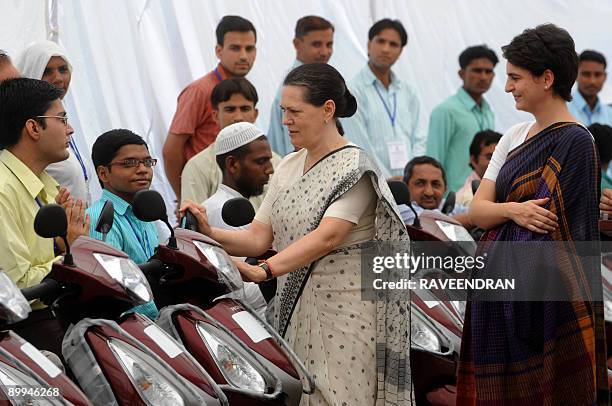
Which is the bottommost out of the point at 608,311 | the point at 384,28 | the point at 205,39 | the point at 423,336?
the point at 608,311

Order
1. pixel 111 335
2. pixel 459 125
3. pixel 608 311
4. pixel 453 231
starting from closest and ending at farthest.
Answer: pixel 111 335, pixel 453 231, pixel 608 311, pixel 459 125

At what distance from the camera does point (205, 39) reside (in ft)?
25.3

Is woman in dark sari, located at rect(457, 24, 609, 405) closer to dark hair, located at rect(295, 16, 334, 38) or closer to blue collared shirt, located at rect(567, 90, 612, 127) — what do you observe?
dark hair, located at rect(295, 16, 334, 38)

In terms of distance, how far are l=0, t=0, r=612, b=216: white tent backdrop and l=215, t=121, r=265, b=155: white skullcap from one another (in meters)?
1.57

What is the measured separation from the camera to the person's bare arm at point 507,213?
423cm

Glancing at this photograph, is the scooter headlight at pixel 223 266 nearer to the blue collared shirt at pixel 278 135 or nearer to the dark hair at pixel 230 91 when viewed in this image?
the dark hair at pixel 230 91

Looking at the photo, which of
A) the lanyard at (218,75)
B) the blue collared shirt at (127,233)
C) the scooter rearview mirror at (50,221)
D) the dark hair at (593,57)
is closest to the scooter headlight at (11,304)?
the scooter rearview mirror at (50,221)

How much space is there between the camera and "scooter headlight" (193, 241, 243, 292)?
12.6 feet

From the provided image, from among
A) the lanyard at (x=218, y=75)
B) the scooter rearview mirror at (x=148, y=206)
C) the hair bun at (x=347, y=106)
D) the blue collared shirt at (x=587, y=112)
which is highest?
the lanyard at (x=218, y=75)

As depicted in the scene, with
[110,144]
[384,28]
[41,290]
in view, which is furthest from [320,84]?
[384,28]

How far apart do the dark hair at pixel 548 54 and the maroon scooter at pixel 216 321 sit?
1.31m

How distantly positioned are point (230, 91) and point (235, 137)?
3.62ft

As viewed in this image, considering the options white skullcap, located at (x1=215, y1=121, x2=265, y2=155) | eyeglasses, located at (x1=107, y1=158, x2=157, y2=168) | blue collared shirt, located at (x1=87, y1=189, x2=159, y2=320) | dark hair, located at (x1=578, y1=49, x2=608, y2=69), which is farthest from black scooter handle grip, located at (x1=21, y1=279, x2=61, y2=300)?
dark hair, located at (x1=578, y1=49, x2=608, y2=69)

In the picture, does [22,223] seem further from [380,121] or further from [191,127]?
[380,121]
